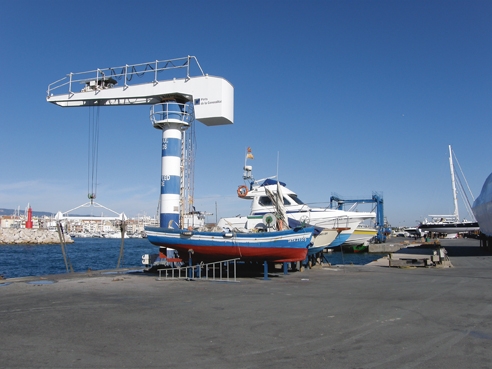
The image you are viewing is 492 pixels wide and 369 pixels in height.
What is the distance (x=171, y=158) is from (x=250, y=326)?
14.4 meters

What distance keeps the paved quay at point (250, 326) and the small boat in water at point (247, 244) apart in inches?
114

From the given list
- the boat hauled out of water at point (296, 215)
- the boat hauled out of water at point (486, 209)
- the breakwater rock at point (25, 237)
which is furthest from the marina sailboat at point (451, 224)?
the breakwater rock at point (25, 237)

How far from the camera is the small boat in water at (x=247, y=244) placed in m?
17.7

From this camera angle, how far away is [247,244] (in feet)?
58.7

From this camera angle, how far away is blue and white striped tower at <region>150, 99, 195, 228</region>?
2189 cm

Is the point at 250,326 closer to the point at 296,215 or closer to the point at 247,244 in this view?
the point at 247,244

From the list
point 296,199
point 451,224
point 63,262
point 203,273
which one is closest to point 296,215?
point 296,199

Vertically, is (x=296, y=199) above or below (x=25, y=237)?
above

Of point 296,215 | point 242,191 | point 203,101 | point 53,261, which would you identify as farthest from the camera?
point 53,261

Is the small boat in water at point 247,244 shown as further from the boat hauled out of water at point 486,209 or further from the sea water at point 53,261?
the boat hauled out of water at point 486,209

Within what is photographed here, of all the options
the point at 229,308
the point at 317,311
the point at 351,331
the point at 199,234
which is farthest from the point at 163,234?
the point at 351,331

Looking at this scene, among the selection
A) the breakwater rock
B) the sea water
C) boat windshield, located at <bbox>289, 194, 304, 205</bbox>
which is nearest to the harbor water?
the sea water

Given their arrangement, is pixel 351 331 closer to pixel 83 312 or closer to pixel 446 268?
pixel 83 312

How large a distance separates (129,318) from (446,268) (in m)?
17.7
